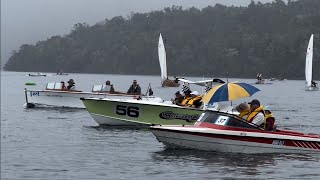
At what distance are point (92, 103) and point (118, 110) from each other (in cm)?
148

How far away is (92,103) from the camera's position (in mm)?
33938

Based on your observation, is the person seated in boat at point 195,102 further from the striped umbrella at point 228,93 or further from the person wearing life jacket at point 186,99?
the striped umbrella at point 228,93

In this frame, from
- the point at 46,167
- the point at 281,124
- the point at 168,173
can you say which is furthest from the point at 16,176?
the point at 281,124

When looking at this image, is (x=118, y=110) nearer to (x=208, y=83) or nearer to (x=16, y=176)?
(x=208, y=83)

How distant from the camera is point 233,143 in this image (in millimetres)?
24594

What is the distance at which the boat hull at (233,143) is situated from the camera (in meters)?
24.4

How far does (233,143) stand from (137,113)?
871 centimetres

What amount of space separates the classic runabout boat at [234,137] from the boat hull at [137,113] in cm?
583

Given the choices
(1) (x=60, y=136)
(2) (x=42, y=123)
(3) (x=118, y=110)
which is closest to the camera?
(1) (x=60, y=136)

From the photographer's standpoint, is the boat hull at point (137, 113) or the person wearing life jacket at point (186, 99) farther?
the person wearing life jacket at point (186, 99)

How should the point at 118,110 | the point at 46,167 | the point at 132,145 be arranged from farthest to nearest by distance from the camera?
the point at 118,110, the point at 132,145, the point at 46,167

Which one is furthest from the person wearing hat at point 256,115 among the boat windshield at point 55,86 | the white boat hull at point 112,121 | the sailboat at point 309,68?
the sailboat at point 309,68

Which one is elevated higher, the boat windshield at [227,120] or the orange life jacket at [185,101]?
the orange life jacket at [185,101]

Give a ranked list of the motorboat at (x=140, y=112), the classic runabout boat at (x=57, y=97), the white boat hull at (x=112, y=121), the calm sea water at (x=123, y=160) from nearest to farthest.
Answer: the calm sea water at (x=123, y=160) < the motorboat at (x=140, y=112) < the white boat hull at (x=112, y=121) < the classic runabout boat at (x=57, y=97)
